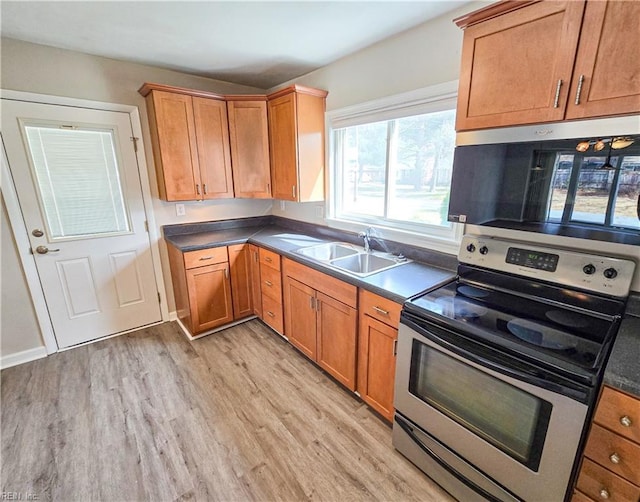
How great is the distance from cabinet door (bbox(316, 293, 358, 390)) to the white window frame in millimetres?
717

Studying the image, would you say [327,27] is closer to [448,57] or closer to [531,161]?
[448,57]

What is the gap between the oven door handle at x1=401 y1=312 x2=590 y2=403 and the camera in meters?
0.95

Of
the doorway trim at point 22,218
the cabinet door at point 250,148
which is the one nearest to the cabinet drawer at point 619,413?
the cabinet door at point 250,148

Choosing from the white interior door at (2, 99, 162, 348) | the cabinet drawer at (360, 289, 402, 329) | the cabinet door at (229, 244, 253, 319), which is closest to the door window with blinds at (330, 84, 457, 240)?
the cabinet drawer at (360, 289, 402, 329)

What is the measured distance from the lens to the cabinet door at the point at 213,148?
2697 mm

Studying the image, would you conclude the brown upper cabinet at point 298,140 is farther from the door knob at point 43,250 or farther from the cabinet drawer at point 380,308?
the door knob at point 43,250

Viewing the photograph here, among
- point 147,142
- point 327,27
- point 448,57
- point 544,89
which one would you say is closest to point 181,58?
point 147,142

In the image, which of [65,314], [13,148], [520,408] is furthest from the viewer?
[65,314]

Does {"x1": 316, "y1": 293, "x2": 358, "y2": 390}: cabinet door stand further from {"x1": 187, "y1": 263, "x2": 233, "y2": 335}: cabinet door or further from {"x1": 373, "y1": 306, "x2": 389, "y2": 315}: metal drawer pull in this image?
{"x1": 187, "y1": 263, "x2": 233, "y2": 335}: cabinet door

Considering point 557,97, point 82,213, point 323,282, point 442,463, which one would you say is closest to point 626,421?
point 442,463

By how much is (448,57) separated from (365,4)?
561 mm

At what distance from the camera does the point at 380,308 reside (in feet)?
5.41

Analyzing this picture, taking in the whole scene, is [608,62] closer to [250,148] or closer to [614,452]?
[614,452]

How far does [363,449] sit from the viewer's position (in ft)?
5.47
